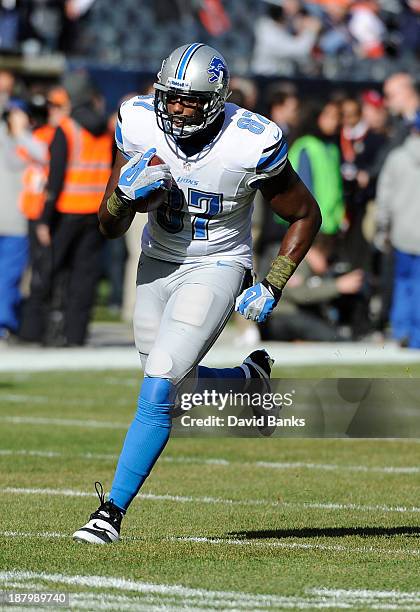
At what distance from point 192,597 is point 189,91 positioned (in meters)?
2.00

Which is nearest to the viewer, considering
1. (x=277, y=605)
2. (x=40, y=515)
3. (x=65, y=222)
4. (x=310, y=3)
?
(x=277, y=605)

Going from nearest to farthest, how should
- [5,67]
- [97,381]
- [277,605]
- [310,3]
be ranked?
[277,605] < [97,381] < [5,67] < [310,3]

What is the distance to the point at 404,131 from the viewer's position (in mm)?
14688

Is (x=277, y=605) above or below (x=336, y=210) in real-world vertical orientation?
above

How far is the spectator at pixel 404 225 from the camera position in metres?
13.8

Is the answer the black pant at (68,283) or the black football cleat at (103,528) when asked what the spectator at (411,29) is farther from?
the black football cleat at (103,528)

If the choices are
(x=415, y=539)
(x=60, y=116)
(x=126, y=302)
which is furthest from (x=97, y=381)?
(x=415, y=539)

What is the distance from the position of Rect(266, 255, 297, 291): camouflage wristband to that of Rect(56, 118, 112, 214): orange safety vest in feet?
25.0

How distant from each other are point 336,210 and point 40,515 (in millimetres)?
8607

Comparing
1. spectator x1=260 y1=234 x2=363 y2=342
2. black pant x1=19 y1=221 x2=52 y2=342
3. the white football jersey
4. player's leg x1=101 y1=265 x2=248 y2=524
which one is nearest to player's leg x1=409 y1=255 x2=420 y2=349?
spectator x1=260 y1=234 x2=363 y2=342

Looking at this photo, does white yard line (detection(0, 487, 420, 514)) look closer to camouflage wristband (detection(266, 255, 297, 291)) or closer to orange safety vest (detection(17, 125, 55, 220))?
camouflage wristband (detection(266, 255, 297, 291))

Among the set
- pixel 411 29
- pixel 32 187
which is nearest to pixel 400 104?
pixel 32 187

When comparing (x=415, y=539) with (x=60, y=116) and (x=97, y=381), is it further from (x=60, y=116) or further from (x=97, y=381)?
(x=60, y=116)

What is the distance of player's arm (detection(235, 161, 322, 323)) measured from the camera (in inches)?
238
